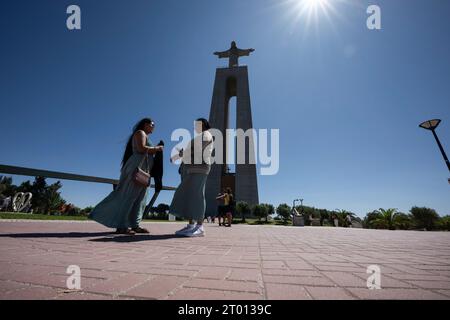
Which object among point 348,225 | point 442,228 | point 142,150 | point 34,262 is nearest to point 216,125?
point 348,225

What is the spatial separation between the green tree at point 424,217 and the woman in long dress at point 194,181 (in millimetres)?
34852

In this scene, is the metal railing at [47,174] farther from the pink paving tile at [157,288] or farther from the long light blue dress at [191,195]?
the pink paving tile at [157,288]

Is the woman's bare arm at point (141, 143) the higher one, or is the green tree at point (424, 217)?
the woman's bare arm at point (141, 143)

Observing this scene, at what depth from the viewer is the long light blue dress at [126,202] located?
4.13 meters

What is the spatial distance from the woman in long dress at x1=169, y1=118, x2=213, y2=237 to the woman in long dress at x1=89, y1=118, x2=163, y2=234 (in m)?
0.62

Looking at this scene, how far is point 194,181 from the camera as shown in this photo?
185 inches

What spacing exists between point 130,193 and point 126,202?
7.1 inches

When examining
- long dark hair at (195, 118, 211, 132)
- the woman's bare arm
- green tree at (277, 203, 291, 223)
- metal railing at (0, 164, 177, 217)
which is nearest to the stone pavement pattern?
the woman's bare arm

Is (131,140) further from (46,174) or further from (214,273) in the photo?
(46,174)

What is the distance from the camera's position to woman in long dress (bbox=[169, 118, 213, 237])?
4586 millimetres

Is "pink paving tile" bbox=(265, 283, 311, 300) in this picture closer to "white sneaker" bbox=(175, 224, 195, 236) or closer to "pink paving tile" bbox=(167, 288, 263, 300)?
"pink paving tile" bbox=(167, 288, 263, 300)

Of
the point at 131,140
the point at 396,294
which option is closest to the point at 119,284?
the point at 396,294

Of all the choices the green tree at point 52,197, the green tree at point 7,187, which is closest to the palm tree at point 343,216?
the green tree at point 52,197
